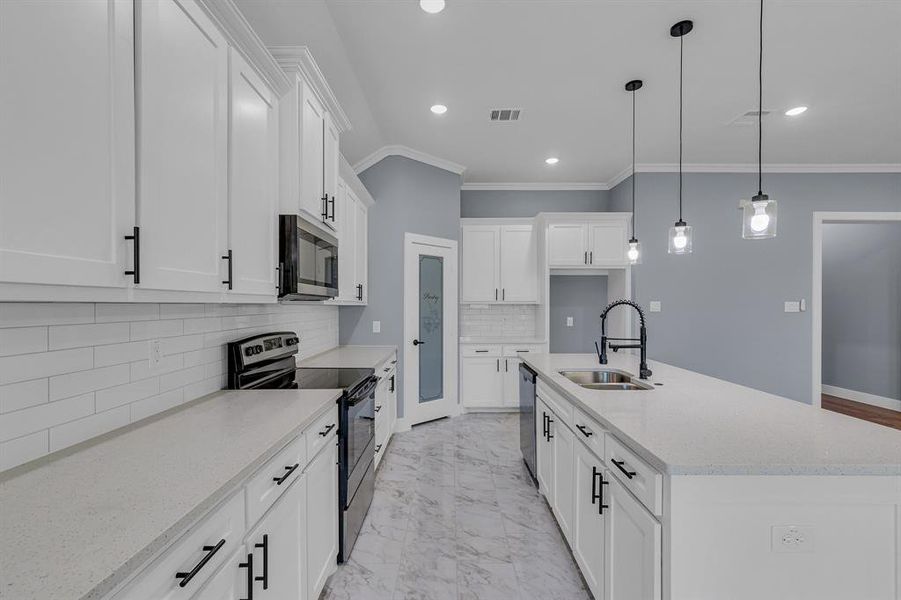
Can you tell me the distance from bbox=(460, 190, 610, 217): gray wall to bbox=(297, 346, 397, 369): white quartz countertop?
2.44 m

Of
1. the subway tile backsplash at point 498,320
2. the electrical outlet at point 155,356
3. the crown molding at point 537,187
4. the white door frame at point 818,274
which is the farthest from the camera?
the crown molding at point 537,187

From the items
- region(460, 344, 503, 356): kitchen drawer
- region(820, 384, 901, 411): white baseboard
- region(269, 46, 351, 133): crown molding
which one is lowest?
region(820, 384, 901, 411): white baseboard

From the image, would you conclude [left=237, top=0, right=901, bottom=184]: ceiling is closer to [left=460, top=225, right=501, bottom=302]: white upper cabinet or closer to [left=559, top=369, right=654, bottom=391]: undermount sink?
[left=460, top=225, right=501, bottom=302]: white upper cabinet

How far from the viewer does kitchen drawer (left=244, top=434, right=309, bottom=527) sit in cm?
119

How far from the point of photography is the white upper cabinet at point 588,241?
501cm

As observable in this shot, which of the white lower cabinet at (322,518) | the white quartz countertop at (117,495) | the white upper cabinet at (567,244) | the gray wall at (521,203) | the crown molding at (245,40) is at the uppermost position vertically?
the gray wall at (521,203)

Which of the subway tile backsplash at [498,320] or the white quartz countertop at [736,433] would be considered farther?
the subway tile backsplash at [498,320]

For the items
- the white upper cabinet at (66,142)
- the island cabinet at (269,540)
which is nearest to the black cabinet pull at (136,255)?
the white upper cabinet at (66,142)

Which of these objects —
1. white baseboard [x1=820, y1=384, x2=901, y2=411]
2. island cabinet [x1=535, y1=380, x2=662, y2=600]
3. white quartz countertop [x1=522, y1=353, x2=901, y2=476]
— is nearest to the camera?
white quartz countertop [x1=522, y1=353, x2=901, y2=476]

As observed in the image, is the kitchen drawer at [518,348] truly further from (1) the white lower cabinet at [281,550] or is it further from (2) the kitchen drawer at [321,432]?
(1) the white lower cabinet at [281,550]

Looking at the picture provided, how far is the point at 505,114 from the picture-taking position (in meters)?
3.56

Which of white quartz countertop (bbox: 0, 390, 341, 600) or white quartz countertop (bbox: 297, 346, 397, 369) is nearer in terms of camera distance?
white quartz countertop (bbox: 0, 390, 341, 600)

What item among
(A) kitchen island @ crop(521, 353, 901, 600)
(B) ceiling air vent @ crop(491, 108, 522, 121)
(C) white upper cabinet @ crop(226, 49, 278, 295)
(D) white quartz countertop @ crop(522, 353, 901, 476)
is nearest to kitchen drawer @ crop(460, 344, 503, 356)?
(B) ceiling air vent @ crop(491, 108, 522, 121)

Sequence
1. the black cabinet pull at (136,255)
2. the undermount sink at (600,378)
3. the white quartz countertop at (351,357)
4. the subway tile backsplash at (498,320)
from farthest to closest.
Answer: the subway tile backsplash at (498,320) < the white quartz countertop at (351,357) < the undermount sink at (600,378) < the black cabinet pull at (136,255)
